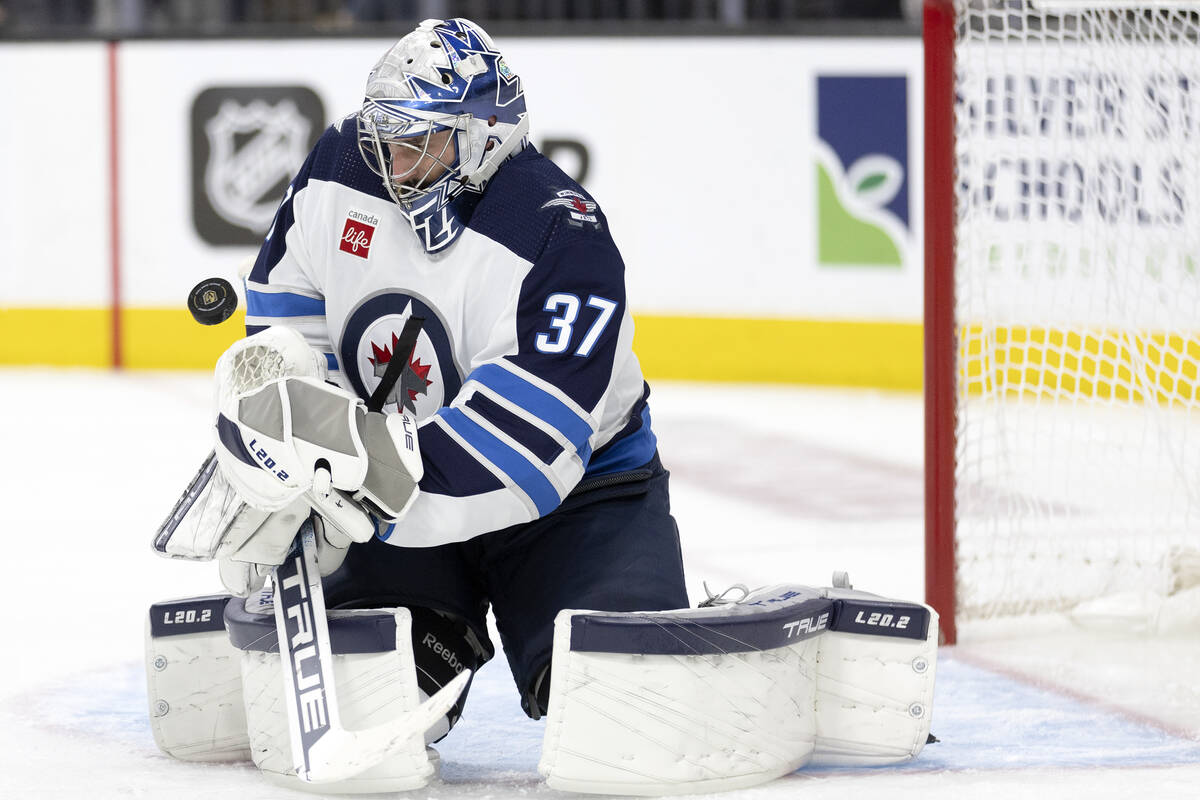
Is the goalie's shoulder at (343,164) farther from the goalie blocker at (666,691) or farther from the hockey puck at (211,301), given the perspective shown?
the goalie blocker at (666,691)

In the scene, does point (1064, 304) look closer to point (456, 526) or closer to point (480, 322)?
point (480, 322)

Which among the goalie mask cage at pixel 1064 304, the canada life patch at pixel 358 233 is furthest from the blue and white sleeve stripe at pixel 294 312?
the goalie mask cage at pixel 1064 304

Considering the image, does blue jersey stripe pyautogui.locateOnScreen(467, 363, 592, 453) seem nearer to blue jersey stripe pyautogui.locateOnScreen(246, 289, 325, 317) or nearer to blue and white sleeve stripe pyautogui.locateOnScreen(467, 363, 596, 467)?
blue and white sleeve stripe pyautogui.locateOnScreen(467, 363, 596, 467)

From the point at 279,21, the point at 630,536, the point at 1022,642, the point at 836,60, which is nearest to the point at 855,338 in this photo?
the point at 836,60

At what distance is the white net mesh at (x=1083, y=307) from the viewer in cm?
334

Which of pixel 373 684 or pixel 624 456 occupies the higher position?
pixel 624 456

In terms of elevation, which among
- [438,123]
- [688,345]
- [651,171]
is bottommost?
[688,345]

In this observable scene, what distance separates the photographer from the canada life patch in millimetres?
2363

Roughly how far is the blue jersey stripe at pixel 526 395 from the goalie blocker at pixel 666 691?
228 millimetres

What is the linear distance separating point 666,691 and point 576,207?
598 mm

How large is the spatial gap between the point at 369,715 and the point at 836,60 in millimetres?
4310

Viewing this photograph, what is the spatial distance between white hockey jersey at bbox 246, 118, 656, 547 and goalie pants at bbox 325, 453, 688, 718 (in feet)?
0.20

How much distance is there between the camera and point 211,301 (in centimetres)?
238

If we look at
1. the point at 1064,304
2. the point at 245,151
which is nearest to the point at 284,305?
the point at 1064,304
